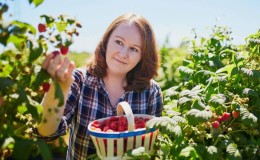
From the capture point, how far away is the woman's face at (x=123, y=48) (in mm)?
2146

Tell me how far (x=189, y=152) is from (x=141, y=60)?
1.01 m

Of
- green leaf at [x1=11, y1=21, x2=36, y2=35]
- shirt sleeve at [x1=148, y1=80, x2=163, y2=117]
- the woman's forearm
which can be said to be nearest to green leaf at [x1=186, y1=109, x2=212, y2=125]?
the woman's forearm

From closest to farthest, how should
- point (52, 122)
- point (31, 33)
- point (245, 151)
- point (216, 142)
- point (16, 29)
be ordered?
1. point (16, 29)
2. point (31, 33)
3. point (52, 122)
4. point (216, 142)
5. point (245, 151)

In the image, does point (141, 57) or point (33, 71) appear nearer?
point (33, 71)

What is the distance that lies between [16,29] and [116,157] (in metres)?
0.87

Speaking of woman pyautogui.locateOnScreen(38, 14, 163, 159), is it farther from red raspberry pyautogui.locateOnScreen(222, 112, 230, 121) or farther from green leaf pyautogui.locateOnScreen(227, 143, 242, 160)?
green leaf pyautogui.locateOnScreen(227, 143, 242, 160)

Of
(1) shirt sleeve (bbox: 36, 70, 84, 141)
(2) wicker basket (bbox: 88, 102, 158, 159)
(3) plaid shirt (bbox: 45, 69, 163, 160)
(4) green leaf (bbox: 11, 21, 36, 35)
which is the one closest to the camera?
(4) green leaf (bbox: 11, 21, 36, 35)

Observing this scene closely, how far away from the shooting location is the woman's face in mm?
2146

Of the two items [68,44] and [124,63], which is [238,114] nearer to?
[124,63]

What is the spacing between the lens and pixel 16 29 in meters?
0.95

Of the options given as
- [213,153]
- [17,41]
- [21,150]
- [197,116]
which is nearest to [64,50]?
[17,41]

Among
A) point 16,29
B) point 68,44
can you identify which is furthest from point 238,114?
point 16,29

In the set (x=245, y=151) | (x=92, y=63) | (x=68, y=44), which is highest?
(x=68, y=44)

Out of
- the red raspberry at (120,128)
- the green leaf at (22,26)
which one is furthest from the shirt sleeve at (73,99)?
the green leaf at (22,26)
